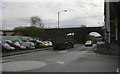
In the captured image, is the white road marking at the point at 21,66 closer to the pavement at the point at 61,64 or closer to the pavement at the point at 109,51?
the pavement at the point at 61,64

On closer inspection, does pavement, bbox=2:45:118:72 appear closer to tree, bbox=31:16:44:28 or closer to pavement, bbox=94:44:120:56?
pavement, bbox=94:44:120:56

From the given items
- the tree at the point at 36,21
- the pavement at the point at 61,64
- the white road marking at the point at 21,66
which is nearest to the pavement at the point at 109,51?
the pavement at the point at 61,64

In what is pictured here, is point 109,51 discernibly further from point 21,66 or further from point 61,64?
point 21,66

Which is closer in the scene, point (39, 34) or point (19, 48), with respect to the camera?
point (19, 48)

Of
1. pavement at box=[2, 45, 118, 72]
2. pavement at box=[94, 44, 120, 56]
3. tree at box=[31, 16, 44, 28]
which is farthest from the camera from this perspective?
tree at box=[31, 16, 44, 28]

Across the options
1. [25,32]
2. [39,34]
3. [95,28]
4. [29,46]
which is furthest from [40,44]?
[95,28]

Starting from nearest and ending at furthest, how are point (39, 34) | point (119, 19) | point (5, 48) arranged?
1. point (5, 48)
2. point (119, 19)
3. point (39, 34)

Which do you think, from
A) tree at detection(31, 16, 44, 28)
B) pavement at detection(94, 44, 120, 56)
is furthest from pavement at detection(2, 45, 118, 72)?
tree at detection(31, 16, 44, 28)

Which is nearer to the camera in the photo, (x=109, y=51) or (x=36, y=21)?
(x=109, y=51)

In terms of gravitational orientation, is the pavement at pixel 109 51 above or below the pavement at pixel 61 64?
below

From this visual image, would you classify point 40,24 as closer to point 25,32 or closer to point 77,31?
point 25,32

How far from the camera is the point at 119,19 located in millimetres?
46031

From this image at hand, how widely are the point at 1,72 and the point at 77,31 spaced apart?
261ft

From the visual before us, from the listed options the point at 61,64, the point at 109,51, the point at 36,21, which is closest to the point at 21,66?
the point at 61,64
